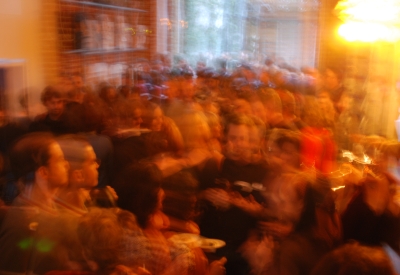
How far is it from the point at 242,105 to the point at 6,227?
2.54m

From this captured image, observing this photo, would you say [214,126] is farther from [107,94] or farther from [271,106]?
[107,94]

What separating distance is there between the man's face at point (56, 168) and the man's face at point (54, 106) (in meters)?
1.53

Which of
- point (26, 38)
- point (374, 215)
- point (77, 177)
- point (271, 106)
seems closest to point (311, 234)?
point (374, 215)

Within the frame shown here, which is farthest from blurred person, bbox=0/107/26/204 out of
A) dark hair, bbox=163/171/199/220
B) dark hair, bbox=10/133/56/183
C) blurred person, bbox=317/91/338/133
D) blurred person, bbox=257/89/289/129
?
blurred person, bbox=317/91/338/133

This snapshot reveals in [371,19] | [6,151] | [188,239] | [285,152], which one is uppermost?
[371,19]

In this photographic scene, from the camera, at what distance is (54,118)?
12.2ft

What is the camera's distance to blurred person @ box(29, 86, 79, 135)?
3520 mm

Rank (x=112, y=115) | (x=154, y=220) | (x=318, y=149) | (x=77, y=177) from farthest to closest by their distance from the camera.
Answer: (x=112, y=115) → (x=318, y=149) → (x=77, y=177) → (x=154, y=220)

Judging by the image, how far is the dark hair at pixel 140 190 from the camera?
208 centimetres

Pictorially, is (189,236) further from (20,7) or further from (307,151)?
(20,7)

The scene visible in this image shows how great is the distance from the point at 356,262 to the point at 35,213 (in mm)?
1184

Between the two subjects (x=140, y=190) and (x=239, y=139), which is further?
(x=239, y=139)

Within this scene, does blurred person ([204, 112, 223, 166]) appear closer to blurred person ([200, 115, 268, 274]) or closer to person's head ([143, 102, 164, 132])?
blurred person ([200, 115, 268, 274])

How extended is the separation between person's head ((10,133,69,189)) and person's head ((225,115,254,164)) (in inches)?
37.2
